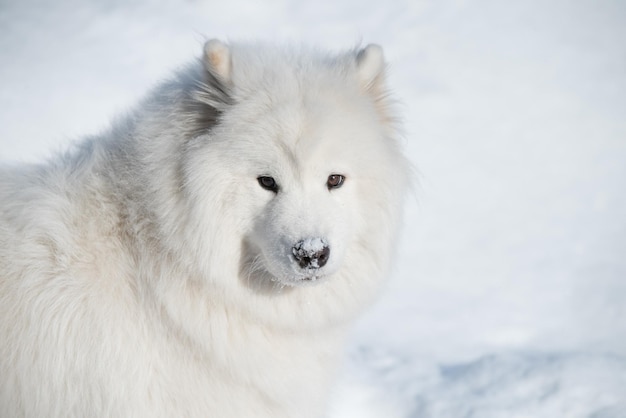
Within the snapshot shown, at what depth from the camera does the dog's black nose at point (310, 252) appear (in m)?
2.81

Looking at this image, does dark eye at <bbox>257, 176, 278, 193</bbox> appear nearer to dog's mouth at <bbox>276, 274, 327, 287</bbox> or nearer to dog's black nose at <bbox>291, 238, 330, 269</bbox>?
dog's black nose at <bbox>291, 238, 330, 269</bbox>

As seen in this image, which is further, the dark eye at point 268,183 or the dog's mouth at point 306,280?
the dark eye at point 268,183

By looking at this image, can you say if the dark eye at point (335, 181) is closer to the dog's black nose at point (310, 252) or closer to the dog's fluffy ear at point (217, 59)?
the dog's black nose at point (310, 252)

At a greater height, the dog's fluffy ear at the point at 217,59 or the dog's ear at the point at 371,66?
the dog's ear at the point at 371,66

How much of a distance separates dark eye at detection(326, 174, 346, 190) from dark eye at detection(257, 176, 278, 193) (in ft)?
0.94

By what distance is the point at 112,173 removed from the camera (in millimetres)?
3146

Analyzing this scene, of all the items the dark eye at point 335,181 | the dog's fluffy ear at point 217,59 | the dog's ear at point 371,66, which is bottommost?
the dark eye at point 335,181

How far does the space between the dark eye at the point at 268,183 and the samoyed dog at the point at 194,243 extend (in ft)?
0.03

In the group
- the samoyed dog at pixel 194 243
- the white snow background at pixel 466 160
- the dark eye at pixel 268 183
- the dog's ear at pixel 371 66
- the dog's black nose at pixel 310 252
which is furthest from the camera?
the white snow background at pixel 466 160

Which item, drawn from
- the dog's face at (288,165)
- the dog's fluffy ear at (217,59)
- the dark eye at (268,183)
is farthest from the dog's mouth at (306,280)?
the dog's fluffy ear at (217,59)

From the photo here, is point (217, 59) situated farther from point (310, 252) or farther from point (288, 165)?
point (310, 252)

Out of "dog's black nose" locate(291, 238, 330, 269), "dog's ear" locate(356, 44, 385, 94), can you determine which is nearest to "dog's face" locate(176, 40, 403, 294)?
"dog's black nose" locate(291, 238, 330, 269)

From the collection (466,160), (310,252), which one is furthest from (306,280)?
(466,160)

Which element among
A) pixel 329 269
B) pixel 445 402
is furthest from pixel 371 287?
pixel 445 402
